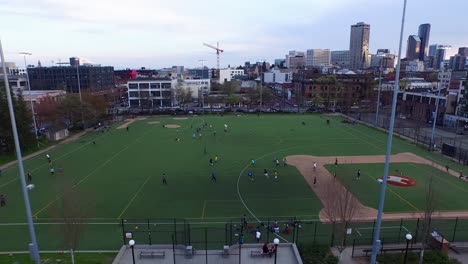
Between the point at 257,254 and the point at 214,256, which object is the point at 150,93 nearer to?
the point at 214,256

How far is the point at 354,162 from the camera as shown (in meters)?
44.1

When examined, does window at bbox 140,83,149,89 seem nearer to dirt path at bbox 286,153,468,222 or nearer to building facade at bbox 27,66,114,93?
building facade at bbox 27,66,114,93

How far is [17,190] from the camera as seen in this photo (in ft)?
113

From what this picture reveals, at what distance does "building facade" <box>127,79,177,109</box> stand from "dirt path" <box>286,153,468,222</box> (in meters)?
78.0

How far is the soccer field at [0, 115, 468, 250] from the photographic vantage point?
1112 inches

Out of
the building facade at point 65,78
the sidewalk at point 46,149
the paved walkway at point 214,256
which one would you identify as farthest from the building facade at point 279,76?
the paved walkway at point 214,256

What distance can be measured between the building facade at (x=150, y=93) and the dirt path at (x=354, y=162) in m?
78.0

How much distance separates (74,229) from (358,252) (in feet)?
63.1

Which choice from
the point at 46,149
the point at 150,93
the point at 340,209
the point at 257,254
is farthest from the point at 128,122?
the point at 340,209

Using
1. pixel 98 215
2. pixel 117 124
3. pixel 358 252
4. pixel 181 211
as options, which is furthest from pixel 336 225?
pixel 117 124

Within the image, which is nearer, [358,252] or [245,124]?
[358,252]

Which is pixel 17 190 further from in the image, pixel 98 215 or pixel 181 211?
pixel 181 211

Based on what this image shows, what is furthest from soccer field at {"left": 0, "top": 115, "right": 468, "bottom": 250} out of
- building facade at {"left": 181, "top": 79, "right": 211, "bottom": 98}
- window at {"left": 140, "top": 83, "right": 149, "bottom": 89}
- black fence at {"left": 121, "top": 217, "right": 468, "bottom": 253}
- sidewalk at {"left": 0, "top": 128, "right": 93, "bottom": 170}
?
building facade at {"left": 181, "top": 79, "right": 211, "bottom": 98}

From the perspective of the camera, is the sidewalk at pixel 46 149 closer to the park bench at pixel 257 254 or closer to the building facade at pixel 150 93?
the park bench at pixel 257 254
